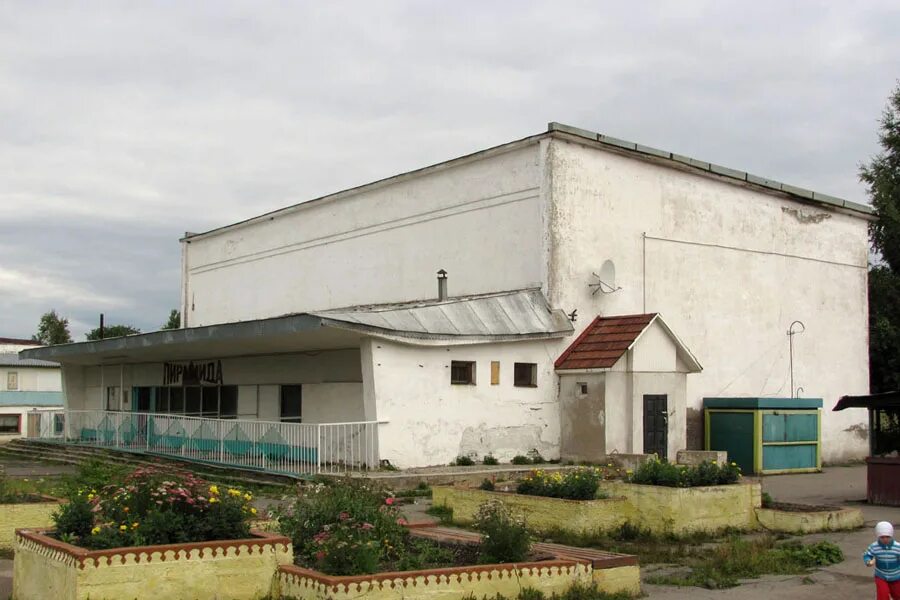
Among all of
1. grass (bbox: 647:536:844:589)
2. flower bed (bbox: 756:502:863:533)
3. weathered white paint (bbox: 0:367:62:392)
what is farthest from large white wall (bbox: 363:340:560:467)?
weathered white paint (bbox: 0:367:62:392)

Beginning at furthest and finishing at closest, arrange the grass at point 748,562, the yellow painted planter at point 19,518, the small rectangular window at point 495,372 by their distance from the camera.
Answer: the small rectangular window at point 495,372 < the yellow painted planter at point 19,518 < the grass at point 748,562

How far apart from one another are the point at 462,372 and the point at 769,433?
26.0ft

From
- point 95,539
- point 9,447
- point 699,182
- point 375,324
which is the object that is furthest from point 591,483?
point 9,447

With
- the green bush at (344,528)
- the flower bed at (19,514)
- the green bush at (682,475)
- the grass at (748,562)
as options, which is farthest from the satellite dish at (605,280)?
the flower bed at (19,514)

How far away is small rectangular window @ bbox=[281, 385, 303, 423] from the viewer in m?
24.9

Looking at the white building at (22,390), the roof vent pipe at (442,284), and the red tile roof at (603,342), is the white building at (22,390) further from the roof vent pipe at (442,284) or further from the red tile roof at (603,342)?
the red tile roof at (603,342)

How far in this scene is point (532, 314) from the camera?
74.6 feet

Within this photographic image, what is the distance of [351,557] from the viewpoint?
8.20 meters

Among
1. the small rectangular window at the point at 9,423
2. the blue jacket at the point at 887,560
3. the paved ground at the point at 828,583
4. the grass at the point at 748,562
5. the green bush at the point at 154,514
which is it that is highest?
the green bush at the point at 154,514

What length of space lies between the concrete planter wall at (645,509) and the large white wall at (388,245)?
423 inches

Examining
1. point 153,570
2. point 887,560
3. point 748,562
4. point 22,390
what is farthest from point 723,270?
point 22,390

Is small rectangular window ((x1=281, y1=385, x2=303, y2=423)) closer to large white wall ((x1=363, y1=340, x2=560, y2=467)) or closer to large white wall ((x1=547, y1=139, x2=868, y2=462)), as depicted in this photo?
large white wall ((x1=363, y1=340, x2=560, y2=467))

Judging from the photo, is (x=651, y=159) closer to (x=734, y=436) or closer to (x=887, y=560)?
(x=734, y=436)

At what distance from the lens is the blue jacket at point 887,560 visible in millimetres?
8367
